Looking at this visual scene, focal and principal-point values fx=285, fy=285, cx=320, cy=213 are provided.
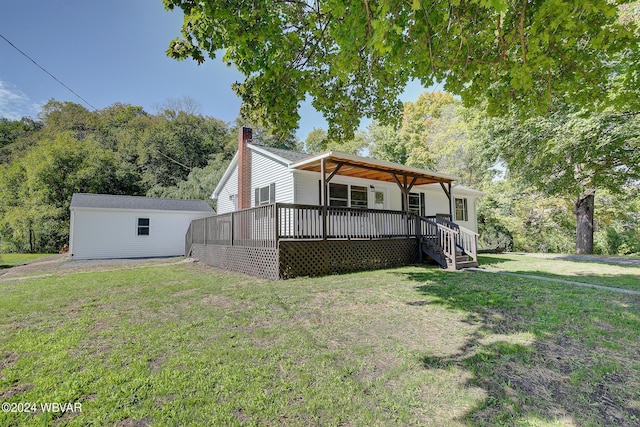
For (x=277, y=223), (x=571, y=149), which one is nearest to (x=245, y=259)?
(x=277, y=223)

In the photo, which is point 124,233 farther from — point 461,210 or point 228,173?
point 461,210

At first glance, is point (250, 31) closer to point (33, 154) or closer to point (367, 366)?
point (367, 366)

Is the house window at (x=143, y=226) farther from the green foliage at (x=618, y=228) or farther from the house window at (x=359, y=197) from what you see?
the green foliage at (x=618, y=228)

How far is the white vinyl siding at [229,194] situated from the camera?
590 inches

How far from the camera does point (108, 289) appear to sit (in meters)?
6.50

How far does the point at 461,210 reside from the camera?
16.2 metres

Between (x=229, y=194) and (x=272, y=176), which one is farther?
(x=229, y=194)

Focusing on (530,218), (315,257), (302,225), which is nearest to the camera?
(315,257)

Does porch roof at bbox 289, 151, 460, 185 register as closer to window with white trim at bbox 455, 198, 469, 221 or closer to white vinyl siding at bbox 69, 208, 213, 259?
window with white trim at bbox 455, 198, 469, 221

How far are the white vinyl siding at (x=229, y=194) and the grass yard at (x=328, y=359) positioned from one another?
9910mm

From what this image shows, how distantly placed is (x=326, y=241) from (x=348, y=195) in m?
3.94

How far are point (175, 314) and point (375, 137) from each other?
97.7 ft

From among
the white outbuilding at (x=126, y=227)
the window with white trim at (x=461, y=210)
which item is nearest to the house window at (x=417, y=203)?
the window with white trim at (x=461, y=210)

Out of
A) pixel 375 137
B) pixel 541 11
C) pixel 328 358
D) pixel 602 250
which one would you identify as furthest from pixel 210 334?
pixel 375 137
